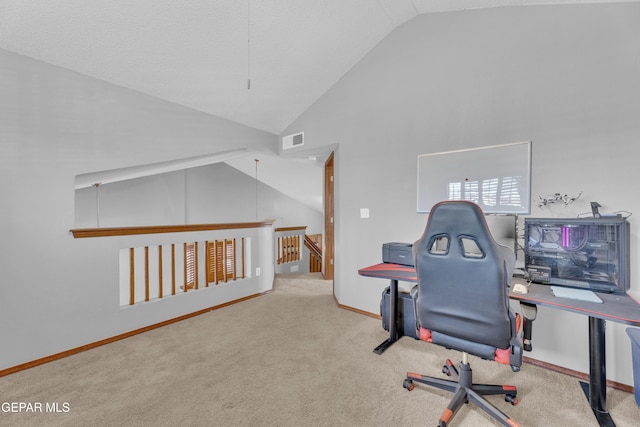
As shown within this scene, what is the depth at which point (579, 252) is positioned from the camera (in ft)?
5.98

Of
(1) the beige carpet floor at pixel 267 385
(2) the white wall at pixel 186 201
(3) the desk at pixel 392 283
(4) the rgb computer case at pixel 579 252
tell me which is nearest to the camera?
(1) the beige carpet floor at pixel 267 385

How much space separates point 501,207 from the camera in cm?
226

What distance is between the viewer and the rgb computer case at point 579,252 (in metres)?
1.71

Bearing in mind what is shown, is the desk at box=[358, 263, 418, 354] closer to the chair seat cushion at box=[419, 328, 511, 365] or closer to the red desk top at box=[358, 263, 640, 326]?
the chair seat cushion at box=[419, 328, 511, 365]

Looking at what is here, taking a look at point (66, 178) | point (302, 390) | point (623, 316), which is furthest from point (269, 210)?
point (623, 316)

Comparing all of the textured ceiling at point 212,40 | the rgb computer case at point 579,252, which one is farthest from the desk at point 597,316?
the textured ceiling at point 212,40

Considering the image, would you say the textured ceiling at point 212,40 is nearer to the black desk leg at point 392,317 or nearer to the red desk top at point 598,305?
the red desk top at point 598,305

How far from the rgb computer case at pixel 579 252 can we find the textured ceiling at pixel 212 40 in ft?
5.18

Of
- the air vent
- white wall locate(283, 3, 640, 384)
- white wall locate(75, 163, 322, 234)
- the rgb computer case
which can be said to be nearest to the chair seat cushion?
the rgb computer case

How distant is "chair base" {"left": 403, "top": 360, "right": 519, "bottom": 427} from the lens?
57.1 inches

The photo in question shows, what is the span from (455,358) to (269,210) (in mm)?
5936

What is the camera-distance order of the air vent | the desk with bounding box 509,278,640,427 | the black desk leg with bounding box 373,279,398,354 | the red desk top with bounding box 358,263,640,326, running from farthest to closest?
1. the air vent
2. the black desk leg with bounding box 373,279,398,354
3. the desk with bounding box 509,278,640,427
4. the red desk top with bounding box 358,263,640,326

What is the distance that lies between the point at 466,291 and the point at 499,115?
167 cm

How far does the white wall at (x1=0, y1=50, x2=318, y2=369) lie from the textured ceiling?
24 cm
